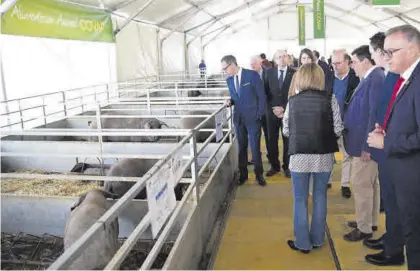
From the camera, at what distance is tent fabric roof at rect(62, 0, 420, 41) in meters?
12.2

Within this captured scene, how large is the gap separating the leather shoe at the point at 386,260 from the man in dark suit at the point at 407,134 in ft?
2.19

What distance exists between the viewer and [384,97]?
284cm

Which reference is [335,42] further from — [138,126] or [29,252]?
[29,252]

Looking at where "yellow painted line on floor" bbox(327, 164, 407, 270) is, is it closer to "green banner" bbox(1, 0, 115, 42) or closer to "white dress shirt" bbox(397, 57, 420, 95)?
"white dress shirt" bbox(397, 57, 420, 95)

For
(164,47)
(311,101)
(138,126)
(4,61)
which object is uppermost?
(164,47)

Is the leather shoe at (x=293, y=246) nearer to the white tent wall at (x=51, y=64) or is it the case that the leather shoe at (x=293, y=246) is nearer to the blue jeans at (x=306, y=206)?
the blue jeans at (x=306, y=206)

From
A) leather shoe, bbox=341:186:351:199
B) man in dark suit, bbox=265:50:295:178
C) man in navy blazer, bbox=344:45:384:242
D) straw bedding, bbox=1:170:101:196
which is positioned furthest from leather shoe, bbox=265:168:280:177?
straw bedding, bbox=1:170:101:196

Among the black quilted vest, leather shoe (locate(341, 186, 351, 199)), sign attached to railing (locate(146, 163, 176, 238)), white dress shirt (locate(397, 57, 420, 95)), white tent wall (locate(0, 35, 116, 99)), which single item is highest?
white tent wall (locate(0, 35, 116, 99))

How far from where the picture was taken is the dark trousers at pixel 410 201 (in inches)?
91.3

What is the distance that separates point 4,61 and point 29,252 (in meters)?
4.98

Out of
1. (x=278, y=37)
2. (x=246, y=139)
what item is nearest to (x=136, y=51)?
(x=246, y=139)

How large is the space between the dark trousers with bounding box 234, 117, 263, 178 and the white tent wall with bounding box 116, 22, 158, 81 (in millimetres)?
7700

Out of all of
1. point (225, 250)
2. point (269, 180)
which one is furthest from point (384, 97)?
point (269, 180)

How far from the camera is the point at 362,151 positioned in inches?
133
